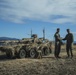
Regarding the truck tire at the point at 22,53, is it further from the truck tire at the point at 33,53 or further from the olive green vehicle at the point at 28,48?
the truck tire at the point at 33,53

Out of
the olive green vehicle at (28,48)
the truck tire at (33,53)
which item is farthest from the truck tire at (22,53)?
the truck tire at (33,53)

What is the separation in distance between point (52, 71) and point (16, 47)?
718 centimetres

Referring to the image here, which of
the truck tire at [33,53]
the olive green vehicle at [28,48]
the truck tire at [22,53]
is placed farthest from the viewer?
the truck tire at [33,53]

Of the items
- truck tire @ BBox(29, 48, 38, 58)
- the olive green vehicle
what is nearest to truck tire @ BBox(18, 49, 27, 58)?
the olive green vehicle

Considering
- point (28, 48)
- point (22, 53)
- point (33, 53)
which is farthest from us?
point (33, 53)

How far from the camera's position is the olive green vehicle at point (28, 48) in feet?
69.4

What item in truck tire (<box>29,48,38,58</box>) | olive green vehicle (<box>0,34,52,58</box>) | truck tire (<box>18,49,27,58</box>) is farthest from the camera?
truck tire (<box>29,48,38,58</box>)

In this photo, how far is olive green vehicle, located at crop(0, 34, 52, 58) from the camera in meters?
21.2

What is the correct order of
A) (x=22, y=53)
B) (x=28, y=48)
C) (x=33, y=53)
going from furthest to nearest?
(x=33, y=53), (x=28, y=48), (x=22, y=53)

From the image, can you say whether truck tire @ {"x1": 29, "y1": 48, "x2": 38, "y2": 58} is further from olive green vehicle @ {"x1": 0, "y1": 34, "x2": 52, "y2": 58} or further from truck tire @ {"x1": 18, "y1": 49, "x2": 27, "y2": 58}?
truck tire @ {"x1": 18, "y1": 49, "x2": 27, "y2": 58}

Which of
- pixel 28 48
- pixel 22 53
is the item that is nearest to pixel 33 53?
pixel 28 48

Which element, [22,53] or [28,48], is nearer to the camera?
[22,53]

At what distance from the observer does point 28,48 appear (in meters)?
22.4

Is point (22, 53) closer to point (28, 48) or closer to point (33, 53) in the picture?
point (28, 48)
